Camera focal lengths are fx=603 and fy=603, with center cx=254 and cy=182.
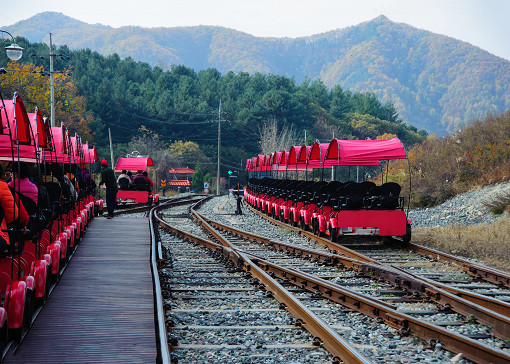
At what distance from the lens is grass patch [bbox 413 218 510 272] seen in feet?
39.6

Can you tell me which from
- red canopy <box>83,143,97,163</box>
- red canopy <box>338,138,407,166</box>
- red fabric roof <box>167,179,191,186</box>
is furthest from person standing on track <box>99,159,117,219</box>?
red fabric roof <box>167,179,191,186</box>

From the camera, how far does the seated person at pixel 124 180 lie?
28.2 metres

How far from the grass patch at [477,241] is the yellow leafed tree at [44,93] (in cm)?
4178

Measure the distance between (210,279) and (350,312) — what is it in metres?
2.95

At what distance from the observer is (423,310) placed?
7238 mm

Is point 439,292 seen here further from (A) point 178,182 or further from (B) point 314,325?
(A) point 178,182

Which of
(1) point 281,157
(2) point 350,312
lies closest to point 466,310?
(2) point 350,312

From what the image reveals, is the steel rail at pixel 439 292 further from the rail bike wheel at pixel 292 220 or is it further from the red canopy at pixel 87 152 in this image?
the red canopy at pixel 87 152

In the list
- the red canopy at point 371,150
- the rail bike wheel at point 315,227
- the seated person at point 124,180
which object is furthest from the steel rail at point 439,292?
the seated person at point 124,180

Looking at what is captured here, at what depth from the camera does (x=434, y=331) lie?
19.2 ft

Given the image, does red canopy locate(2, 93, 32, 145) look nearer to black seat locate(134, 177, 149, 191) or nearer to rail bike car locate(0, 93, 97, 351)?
rail bike car locate(0, 93, 97, 351)

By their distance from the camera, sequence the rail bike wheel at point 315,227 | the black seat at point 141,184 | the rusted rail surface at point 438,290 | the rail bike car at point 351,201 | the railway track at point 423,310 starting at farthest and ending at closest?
1. the black seat at point 141,184
2. the rail bike wheel at point 315,227
3. the rail bike car at point 351,201
4. the rusted rail surface at point 438,290
5. the railway track at point 423,310

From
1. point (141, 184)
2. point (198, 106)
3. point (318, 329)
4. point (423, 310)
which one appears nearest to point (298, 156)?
point (141, 184)

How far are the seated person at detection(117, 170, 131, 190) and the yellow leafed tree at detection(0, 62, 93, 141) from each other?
24.5 meters
